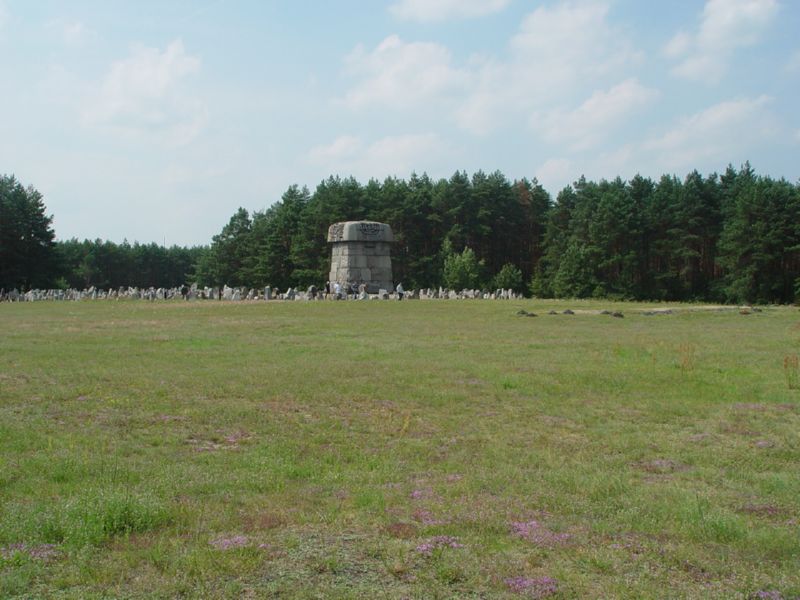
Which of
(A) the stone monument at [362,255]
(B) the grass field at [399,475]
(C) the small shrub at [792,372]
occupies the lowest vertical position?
(B) the grass field at [399,475]

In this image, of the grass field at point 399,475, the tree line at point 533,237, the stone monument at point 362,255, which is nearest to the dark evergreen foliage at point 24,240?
the tree line at point 533,237

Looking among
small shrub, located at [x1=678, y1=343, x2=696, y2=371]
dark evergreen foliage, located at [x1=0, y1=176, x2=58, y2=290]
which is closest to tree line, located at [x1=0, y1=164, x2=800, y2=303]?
dark evergreen foliage, located at [x1=0, y1=176, x2=58, y2=290]

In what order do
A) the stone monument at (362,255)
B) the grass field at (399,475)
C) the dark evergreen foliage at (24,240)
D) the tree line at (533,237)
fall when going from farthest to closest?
the dark evergreen foliage at (24,240)
the tree line at (533,237)
the stone monument at (362,255)
the grass field at (399,475)

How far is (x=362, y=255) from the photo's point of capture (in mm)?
46000

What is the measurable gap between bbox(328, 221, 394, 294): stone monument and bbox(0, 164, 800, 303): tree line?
26.7 feet

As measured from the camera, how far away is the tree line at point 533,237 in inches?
1965

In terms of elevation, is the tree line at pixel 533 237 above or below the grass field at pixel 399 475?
above

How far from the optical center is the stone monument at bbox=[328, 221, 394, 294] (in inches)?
1794

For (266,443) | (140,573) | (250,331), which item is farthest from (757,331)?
(140,573)

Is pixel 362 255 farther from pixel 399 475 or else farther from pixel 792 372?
pixel 399 475

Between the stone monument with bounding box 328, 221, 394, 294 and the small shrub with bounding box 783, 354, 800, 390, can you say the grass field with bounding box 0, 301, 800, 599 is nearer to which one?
the small shrub with bounding box 783, 354, 800, 390

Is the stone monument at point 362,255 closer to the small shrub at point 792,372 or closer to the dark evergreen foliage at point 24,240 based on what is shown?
the dark evergreen foliage at point 24,240

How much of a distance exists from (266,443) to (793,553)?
5389 mm

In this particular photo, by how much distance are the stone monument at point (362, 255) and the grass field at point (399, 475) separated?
98.3 ft
